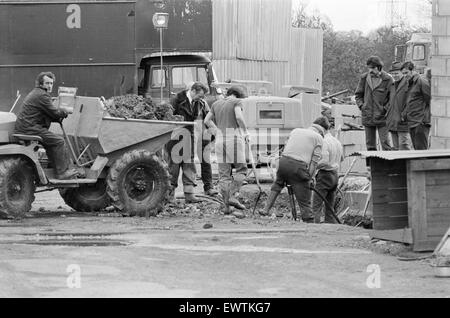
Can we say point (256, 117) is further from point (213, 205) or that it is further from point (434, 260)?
point (434, 260)

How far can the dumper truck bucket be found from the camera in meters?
15.8

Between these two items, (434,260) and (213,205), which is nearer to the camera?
(434,260)

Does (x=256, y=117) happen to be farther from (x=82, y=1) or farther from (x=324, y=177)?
(x=324, y=177)

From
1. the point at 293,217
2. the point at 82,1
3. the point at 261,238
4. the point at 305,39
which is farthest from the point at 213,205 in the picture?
the point at 305,39

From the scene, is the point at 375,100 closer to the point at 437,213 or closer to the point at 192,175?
the point at 192,175

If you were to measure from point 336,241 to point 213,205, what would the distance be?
185 inches

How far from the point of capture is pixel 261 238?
43.7 feet

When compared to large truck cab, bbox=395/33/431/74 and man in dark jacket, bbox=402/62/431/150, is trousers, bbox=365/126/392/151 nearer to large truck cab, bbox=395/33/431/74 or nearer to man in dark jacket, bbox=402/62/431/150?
man in dark jacket, bbox=402/62/431/150

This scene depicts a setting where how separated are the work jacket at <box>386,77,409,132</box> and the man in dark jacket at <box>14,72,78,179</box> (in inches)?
224

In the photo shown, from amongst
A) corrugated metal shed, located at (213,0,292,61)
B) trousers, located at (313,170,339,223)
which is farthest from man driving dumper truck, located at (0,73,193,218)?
corrugated metal shed, located at (213,0,292,61)

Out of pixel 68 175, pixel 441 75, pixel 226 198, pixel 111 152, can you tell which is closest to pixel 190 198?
pixel 226 198
